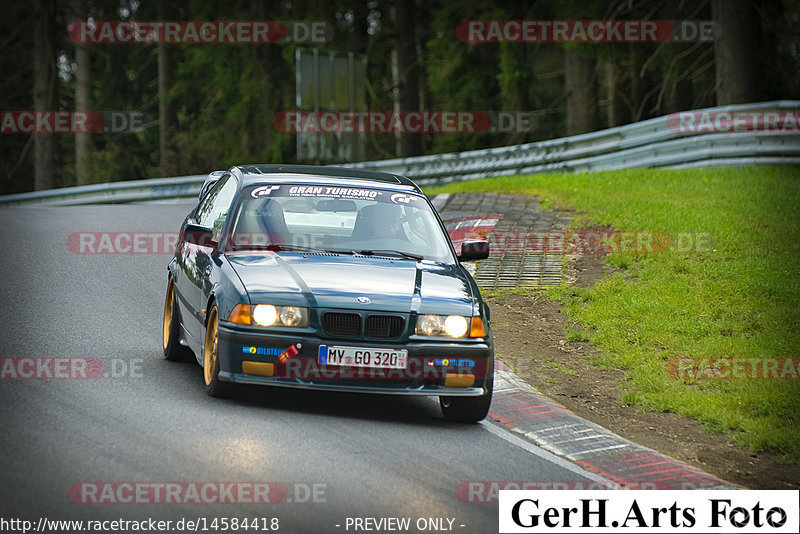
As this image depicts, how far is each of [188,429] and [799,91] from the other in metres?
21.3

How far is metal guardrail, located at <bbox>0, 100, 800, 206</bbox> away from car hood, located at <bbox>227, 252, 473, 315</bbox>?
1156 centimetres

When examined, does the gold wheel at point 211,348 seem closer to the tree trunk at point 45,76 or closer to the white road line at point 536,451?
the white road line at point 536,451

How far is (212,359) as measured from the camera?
24.9 ft

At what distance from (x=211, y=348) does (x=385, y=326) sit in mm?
1239

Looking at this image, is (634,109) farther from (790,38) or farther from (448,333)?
(448,333)

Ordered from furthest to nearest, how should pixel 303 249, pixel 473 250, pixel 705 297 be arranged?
pixel 705 297 < pixel 473 250 < pixel 303 249

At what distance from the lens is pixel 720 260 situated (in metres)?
12.3

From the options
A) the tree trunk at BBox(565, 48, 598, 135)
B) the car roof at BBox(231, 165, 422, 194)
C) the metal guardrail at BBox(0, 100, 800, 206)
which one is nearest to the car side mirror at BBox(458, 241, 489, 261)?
the car roof at BBox(231, 165, 422, 194)

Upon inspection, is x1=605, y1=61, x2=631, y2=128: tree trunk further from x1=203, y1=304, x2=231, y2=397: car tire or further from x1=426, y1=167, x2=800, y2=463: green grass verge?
x1=203, y1=304, x2=231, y2=397: car tire

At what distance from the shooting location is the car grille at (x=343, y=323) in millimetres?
7246

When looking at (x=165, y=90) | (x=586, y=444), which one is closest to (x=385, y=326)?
(x=586, y=444)

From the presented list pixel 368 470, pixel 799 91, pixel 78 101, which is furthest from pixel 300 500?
pixel 78 101

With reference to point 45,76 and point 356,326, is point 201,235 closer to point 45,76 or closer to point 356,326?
point 356,326

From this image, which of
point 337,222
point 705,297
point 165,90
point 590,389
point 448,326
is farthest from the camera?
point 165,90
